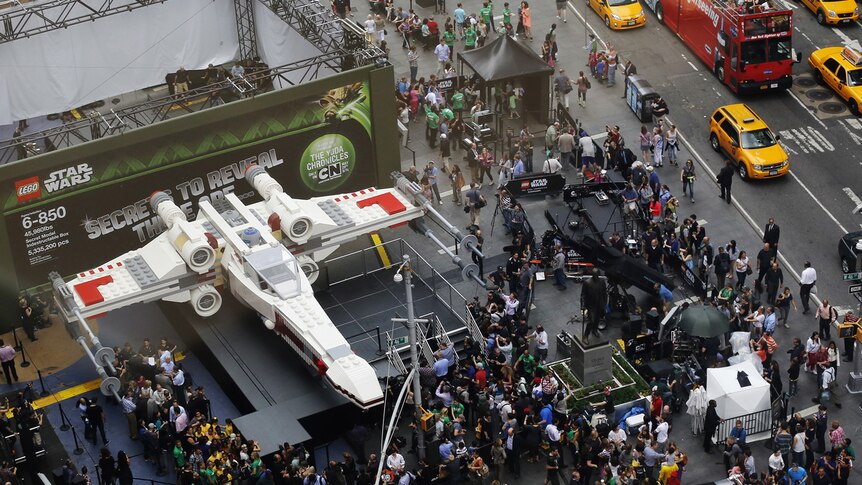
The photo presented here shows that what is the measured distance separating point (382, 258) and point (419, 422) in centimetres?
973

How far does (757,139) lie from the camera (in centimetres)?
5209

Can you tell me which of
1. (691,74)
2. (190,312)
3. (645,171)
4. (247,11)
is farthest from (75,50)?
(691,74)

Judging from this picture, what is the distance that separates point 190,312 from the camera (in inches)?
1738

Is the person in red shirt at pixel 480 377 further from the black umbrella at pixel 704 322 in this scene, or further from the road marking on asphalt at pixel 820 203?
the road marking on asphalt at pixel 820 203

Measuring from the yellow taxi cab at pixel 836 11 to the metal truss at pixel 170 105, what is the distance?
74.1 feet

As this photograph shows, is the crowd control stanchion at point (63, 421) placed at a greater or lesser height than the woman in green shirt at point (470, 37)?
lesser

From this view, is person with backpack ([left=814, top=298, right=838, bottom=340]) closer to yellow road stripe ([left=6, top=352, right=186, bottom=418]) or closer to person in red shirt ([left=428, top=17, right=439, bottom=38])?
yellow road stripe ([left=6, top=352, right=186, bottom=418])

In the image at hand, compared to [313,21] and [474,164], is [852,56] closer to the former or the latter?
[474,164]

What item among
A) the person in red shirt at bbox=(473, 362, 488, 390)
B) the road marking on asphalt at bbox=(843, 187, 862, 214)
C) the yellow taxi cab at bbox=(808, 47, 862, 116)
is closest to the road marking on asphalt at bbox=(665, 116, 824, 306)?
the road marking on asphalt at bbox=(843, 187, 862, 214)

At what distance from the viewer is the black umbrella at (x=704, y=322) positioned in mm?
41438

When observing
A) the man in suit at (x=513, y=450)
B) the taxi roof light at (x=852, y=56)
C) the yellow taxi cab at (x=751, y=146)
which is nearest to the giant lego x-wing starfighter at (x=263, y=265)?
the man in suit at (x=513, y=450)

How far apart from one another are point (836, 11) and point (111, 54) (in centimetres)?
2937

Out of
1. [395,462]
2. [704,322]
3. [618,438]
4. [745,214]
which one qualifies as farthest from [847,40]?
[395,462]

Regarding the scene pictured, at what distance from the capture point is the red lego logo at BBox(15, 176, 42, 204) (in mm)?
43094
